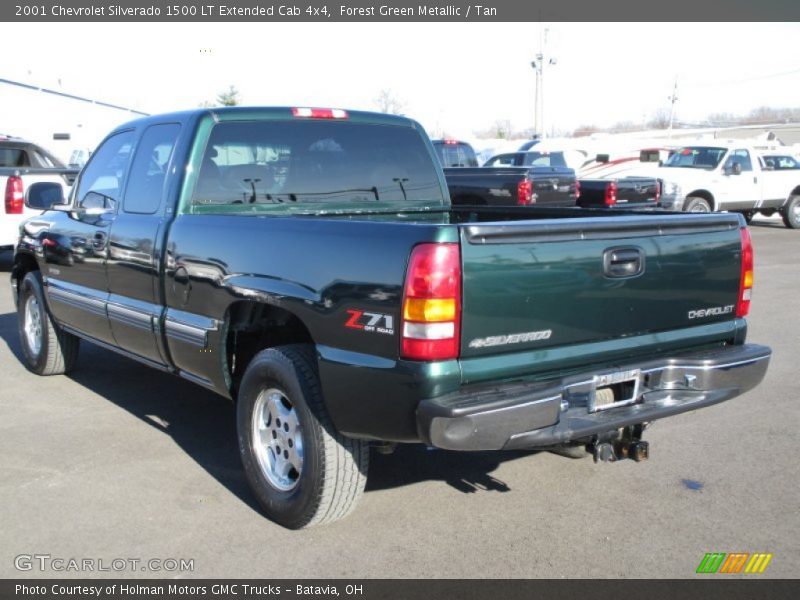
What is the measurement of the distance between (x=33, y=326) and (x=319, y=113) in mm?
3317

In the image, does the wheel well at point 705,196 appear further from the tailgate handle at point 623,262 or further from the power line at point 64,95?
the power line at point 64,95

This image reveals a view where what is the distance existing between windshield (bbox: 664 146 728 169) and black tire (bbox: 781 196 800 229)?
2.61 metres

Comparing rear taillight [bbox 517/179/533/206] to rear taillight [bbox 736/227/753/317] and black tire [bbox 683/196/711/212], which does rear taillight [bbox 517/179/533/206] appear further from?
rear taillight [bbox 736/227/753/317]

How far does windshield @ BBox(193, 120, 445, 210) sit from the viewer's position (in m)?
4.77

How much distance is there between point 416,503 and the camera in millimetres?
4270

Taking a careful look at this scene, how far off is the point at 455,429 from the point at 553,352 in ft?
2.04

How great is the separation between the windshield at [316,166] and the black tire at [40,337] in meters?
2.44

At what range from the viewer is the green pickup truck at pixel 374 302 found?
10.9 feet

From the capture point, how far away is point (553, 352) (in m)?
3.57

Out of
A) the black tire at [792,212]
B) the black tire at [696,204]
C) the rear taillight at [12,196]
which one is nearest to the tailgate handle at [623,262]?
the rear taillight at [12,196]

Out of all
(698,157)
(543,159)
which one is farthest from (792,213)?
(543,159)

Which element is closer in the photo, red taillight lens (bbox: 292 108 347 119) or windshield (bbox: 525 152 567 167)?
red taillight lens (bbox: 292 108 347 119)

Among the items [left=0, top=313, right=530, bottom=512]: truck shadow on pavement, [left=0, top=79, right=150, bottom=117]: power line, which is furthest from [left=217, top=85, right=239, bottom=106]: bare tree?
[left=0, top=313, right=530, bottom=512]: truck shadow on pavement
